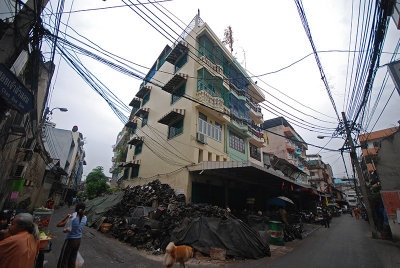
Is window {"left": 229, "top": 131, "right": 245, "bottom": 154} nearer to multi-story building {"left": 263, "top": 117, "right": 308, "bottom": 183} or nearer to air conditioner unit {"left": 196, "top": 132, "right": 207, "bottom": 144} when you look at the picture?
air conditioner unit {"left": 196, "top": 132, "right": 207, "bottom": 144}

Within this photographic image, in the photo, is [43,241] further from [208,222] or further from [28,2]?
[28,2]

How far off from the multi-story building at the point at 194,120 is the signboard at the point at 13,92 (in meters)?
8.32

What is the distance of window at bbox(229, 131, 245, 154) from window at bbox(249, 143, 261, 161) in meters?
2.45

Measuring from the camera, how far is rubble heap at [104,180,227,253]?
8.44 metres

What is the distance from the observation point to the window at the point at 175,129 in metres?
16.6

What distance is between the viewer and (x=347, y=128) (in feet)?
46.8

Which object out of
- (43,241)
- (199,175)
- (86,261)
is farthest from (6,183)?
(199,175)

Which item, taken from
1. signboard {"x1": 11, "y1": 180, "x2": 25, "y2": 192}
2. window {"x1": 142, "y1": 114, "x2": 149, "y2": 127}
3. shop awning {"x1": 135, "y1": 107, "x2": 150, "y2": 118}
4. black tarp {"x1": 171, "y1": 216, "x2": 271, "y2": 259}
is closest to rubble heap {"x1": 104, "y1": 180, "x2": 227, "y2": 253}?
black tarp {"x1": 171, "y1": 216, "x2": 271, "y2": 259}

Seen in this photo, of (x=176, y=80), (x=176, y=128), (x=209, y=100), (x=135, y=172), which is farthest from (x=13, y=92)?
(x=135, y=172)

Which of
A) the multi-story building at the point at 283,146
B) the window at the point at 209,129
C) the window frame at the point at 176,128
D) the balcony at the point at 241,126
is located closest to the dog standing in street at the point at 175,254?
the window at the point at 209,129

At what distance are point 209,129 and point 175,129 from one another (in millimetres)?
3312

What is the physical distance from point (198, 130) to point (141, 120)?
11752mm

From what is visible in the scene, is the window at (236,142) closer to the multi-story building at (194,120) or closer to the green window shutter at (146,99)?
the multi-story building at (194,120)

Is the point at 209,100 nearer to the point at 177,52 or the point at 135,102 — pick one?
the point at 177,52
